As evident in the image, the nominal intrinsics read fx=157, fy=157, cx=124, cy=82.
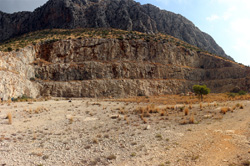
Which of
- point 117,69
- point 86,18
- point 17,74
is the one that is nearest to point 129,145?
point 17,74

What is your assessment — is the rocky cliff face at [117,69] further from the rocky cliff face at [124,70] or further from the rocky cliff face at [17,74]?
the rocky cliff face at [17,74]

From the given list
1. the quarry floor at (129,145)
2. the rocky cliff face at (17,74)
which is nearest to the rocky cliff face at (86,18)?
the rocky cliff face at (17,74)

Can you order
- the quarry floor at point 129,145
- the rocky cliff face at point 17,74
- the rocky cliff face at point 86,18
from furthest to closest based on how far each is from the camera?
the rocky cliff face at point 86,18
the rocky cliff face at point 17,74
the quarry floor at point 129,145

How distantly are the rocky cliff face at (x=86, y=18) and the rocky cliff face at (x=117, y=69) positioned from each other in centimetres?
2432

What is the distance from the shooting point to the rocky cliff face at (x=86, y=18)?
2781 inches

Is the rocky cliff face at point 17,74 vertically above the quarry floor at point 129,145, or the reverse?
the rocky cliff face at point 17,74

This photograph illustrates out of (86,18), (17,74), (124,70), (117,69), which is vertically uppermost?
(86,18)

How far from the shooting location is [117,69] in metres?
44.2

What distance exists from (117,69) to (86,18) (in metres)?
41.1

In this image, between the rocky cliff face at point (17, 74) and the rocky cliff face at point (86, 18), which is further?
the rocky cliff face at point (86, 18)

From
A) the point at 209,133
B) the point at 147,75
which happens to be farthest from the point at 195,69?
the point at 209,133

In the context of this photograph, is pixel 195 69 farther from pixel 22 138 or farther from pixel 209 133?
pixel 22 138

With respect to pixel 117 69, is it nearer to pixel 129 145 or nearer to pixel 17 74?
pixel 17 74

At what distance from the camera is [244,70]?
4703 cm
